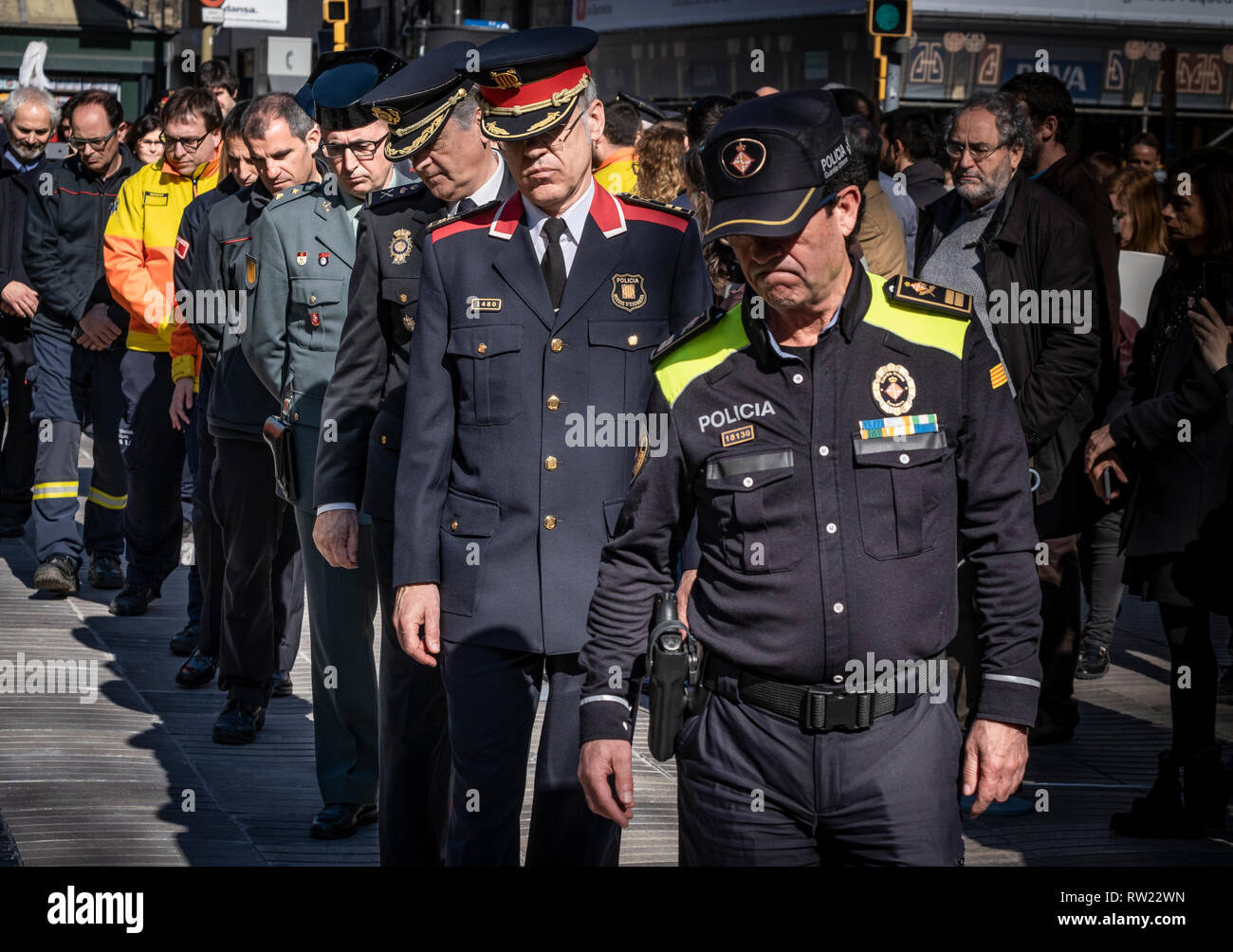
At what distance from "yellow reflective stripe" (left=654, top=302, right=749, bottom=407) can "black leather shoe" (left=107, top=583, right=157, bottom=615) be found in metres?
6.31

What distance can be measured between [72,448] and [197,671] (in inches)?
102

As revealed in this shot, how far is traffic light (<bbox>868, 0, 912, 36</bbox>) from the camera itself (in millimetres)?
13328

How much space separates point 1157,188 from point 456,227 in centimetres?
557

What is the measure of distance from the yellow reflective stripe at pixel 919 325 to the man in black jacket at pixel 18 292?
805 centimetres

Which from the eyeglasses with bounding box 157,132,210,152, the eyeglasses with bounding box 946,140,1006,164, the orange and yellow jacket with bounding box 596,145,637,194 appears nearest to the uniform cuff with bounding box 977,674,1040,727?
the eyeglasses with bounding box 946,140,1006,164

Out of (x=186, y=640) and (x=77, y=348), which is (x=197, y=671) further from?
(x=77, y=348)

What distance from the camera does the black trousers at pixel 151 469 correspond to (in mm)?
8969

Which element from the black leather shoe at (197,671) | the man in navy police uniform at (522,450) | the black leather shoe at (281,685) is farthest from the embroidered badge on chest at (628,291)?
the black leather shoe at (197,671)

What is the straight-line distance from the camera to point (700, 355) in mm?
3348

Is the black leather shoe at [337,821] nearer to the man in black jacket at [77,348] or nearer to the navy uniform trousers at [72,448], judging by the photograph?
the man in black jacket at [77,348]

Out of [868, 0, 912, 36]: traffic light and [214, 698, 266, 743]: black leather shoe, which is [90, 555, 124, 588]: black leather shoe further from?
[868, 0, 912, 36]: traffic light
